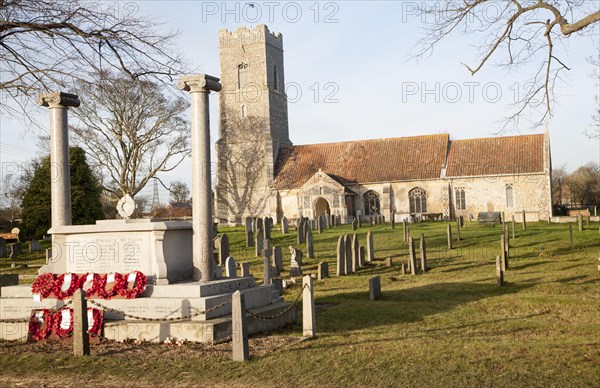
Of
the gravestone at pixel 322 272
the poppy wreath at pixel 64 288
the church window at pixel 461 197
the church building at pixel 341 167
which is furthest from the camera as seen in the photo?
the church window at pixel 461 197

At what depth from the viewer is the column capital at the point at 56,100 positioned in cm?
1255

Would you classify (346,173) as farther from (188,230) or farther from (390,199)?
(188,230)

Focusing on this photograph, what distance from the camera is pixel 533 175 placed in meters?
42.1

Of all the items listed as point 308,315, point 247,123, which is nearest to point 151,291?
point 308,315

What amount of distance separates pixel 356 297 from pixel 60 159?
22.7 feet

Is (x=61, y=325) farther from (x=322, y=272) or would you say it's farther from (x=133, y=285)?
(x=322, y=272)

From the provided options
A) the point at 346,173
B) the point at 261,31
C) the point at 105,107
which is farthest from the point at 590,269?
the point at 261,31

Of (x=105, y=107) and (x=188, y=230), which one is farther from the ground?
(x=105, y=107)

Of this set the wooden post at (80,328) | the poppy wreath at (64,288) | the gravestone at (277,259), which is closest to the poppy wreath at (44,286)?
the poppy wreath at (64,288)

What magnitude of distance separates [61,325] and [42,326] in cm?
39

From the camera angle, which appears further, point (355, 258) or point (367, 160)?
point (367, 160)

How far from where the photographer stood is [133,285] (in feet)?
34.6

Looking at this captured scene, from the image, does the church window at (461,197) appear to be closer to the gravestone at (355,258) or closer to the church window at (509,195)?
the church window at (509,195)

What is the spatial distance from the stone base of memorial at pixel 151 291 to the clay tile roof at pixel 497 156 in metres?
33.8
